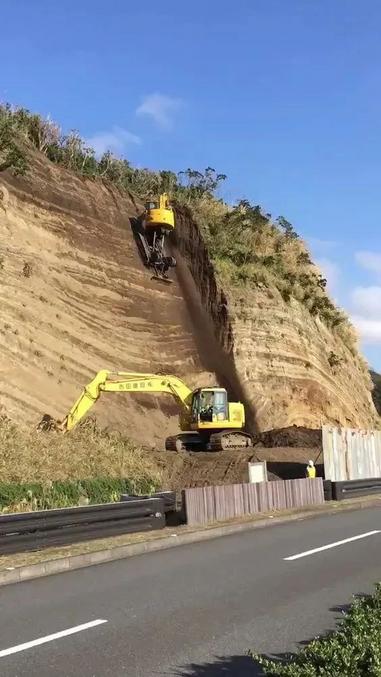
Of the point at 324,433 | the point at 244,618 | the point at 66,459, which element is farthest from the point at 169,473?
the point at 244,618

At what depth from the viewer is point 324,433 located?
23109 mm

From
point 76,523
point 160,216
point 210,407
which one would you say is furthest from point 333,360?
point 76,523

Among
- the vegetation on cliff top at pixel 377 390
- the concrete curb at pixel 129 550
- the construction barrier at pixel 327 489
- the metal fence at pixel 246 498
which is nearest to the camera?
the concrete curb at pixel 129 550

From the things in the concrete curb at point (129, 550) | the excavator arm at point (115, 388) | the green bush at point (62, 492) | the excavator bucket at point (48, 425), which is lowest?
the concrete curb at point (129, 550)

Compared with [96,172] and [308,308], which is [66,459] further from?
[308,308]

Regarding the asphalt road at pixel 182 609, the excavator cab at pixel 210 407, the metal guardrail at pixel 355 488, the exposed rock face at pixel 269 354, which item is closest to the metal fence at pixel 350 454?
the metal guardrail at pixel 355 488

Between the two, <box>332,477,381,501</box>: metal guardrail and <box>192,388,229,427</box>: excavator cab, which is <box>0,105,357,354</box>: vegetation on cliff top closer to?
<box>192,388,229,427</box>: excavator cab

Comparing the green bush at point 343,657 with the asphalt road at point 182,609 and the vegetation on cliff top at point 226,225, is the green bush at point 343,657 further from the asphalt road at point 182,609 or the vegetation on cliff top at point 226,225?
the vegetation on cliff top at point 226,225

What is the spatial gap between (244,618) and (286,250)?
47973 millimetres

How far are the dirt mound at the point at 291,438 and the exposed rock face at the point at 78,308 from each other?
4835 millimetres

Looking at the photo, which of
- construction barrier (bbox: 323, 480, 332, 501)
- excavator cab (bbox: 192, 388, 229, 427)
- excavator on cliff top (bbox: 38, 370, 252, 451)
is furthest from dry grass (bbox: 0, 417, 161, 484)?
construction barrier (bbox: 323, 480, 332, 501)

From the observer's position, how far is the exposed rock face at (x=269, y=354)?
41.6 metres

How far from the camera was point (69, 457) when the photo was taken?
23781 mm

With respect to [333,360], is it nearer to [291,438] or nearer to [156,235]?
[291,438]
